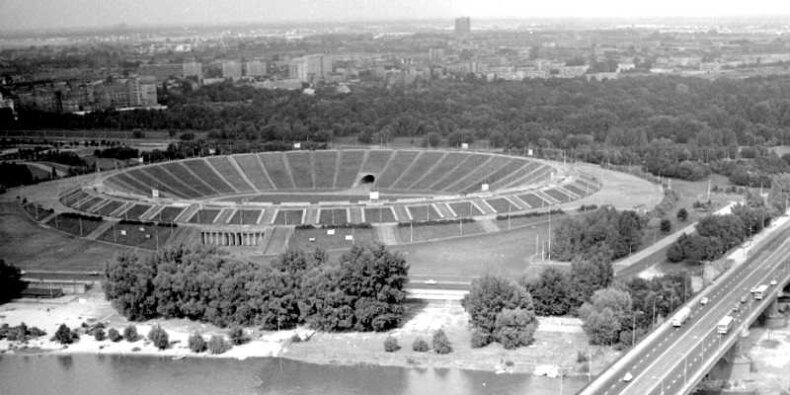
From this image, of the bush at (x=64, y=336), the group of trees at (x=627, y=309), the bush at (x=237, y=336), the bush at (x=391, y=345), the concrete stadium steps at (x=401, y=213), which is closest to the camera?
the group of trees at (x=627, y=309)

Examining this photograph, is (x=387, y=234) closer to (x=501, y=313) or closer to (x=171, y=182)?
(x=501, y=313)

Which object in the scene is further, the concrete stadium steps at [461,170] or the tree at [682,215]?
the concrete stadium steps at [461,170]

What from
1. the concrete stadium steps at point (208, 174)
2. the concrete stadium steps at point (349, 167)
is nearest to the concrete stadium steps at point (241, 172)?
the concrete stadium steps at point (208, 174)

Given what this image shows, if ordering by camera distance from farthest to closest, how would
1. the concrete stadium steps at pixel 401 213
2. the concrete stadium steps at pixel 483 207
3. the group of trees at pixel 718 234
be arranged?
the concrete stadium steps at pixel 483 207, the concrete stadium steps at pixel 401 213, the group of trees at pixel 718 234

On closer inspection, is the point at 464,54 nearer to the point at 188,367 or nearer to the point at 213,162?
the point at 213,162

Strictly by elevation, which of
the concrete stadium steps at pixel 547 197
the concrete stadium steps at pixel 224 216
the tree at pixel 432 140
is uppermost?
the concrete stadium steps at pixel 224 216

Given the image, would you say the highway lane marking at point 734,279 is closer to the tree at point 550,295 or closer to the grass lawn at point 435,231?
the tree at point 550,295
